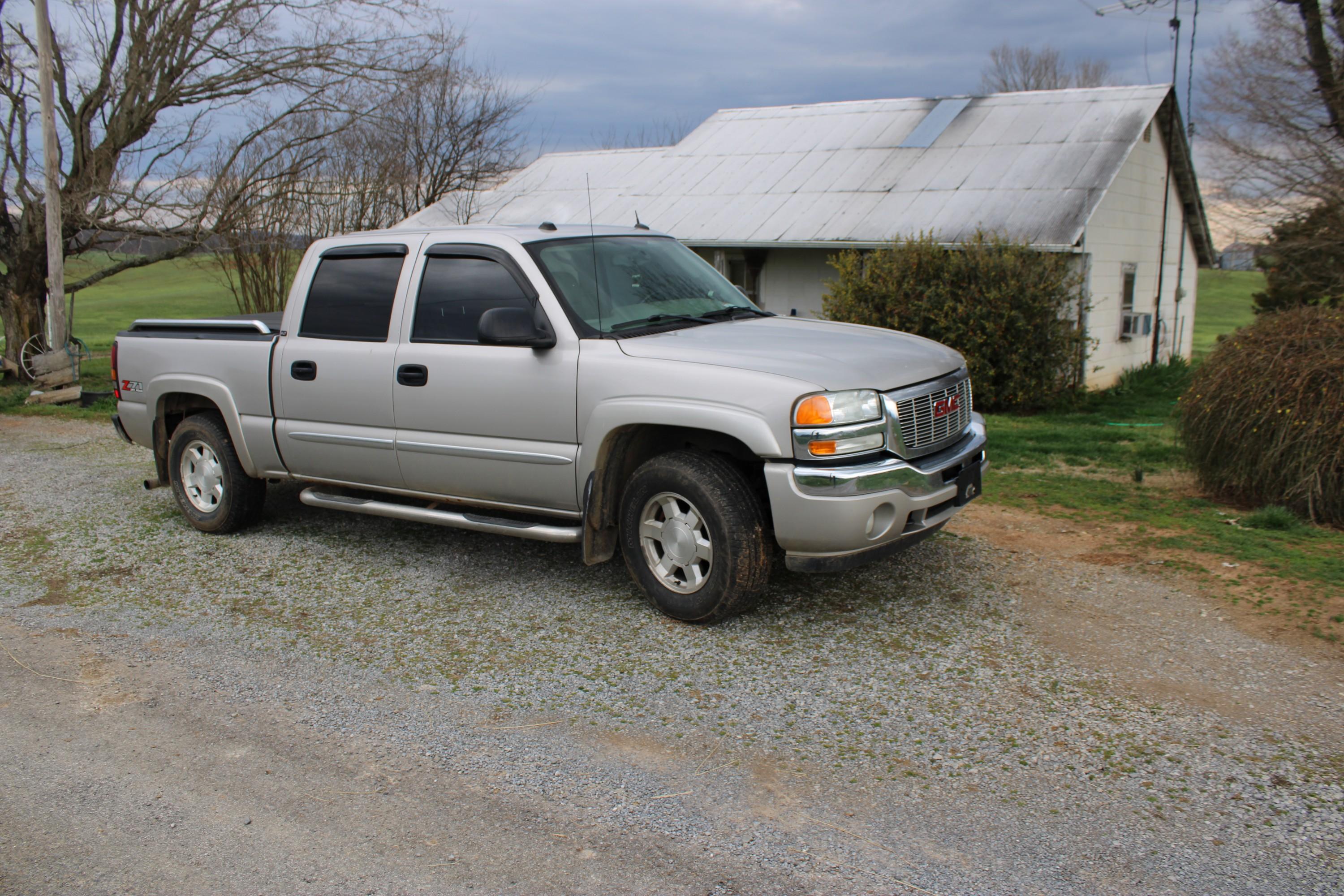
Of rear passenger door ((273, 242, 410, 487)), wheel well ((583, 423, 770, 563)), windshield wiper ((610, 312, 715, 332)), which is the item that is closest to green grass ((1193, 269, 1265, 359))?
windshield wiper ((610, 312, 715, 332))

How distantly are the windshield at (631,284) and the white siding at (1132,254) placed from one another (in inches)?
406

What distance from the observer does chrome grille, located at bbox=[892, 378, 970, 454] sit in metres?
4.98

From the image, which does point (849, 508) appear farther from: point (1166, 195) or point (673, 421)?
point (1166, 195)

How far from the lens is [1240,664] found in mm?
4680

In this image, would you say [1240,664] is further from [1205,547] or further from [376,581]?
[376,581]

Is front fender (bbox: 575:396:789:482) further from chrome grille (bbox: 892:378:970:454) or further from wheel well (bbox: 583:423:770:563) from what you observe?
chrome grille (bbox: 892:378:970:454)

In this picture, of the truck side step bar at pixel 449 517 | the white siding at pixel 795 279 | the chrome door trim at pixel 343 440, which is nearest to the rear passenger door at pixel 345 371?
the chrome door trim at pixel 343 440

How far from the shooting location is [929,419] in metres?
5.13

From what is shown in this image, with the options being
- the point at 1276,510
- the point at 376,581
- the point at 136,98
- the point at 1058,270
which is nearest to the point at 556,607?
the point at 376,581

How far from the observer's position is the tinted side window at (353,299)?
6113mm

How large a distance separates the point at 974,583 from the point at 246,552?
178 inches

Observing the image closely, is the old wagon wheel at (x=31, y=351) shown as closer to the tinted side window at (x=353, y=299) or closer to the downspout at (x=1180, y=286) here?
the tinted side window at (x=353, y=299)

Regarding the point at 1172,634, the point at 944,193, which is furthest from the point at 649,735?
the point at 944,193

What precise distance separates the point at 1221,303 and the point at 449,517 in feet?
178
